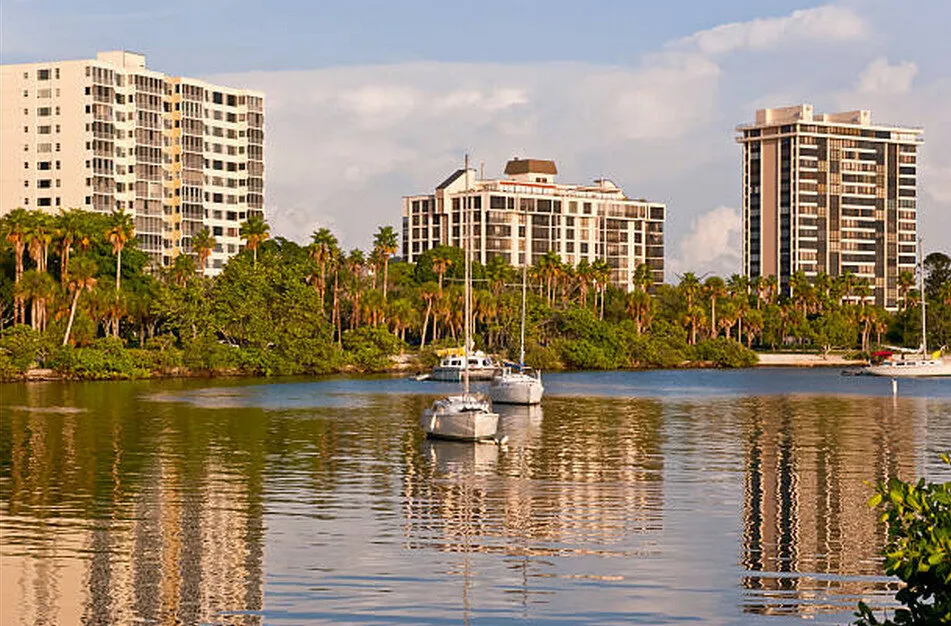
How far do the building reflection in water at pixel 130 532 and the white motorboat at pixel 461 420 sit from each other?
8774 millimetres

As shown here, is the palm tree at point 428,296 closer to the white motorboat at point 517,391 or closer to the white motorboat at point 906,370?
the white motorboat at point 906,370

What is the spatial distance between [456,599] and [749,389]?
402 ft

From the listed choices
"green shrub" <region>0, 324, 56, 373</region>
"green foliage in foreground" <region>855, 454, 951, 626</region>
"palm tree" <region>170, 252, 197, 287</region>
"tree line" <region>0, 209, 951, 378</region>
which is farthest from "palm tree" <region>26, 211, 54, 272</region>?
"green foliage in foreground" <region>855, 454, 951, 626</region>

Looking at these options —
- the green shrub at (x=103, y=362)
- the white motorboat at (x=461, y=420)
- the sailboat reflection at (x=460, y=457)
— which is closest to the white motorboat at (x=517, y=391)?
the sailboat reflection at (x=460, y=457)

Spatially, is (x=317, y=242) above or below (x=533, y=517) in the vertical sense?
above

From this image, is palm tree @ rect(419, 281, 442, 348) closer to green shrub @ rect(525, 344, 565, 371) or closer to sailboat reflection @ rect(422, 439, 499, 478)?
green shrub @ rect(525, 344, 565, 371)

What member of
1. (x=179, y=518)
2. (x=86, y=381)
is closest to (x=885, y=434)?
(x=179, y=518)

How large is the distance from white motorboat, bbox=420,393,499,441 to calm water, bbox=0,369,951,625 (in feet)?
3.31

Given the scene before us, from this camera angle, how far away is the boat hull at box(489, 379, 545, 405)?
10750 cm

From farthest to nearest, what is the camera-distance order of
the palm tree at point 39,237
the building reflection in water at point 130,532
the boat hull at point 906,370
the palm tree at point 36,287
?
the boat hull at point 906,370, the palm tree at point 39,237, the palm tree at point 36,287, the building reflection in water at point 130,532

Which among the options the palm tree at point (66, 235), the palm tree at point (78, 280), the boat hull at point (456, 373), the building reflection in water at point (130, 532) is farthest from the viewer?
the boat hull at point (456, 373)

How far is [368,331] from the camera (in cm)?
17712

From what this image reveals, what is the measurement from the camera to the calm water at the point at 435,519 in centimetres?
3269

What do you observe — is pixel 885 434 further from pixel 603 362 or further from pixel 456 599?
pixel 603 362
